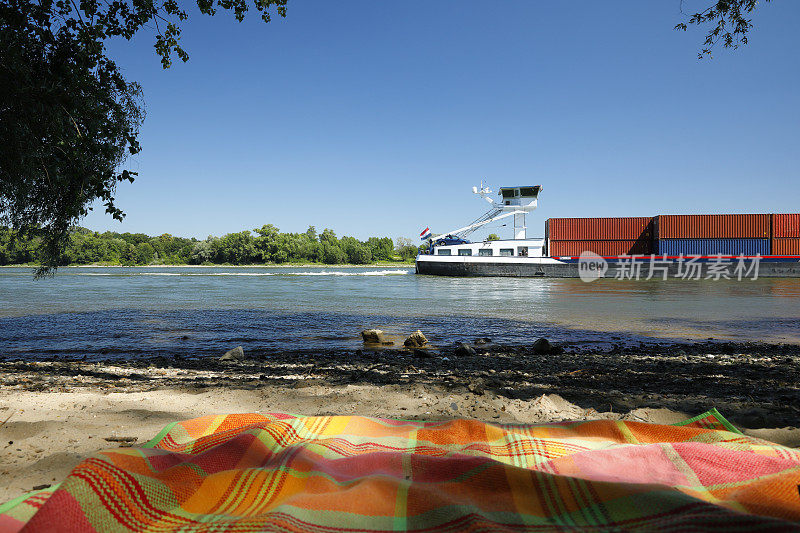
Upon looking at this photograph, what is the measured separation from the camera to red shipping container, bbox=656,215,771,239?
36.0m

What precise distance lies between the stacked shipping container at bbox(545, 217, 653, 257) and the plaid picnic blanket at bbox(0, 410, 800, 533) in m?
40.8

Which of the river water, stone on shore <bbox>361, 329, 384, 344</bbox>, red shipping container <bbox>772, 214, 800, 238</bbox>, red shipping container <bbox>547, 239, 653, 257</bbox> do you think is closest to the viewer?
stone on shore <bbox>361, 329, 384, 344</bbox>

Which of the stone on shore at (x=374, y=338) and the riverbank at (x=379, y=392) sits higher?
the riverbank at (x=379, y=392)

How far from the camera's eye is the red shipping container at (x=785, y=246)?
35.3 m

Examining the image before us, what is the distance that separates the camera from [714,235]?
36500 mm

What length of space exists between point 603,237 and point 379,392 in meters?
40.5

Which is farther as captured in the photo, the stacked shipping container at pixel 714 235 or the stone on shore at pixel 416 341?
the stacked shipping container at pixel 714 235

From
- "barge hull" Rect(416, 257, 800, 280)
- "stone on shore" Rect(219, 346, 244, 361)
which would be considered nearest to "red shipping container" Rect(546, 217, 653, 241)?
"barge hull" Rect(416, 257, 800, 280)

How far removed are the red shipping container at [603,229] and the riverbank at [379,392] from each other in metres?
34.7

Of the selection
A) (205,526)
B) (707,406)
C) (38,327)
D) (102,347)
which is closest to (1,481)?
(205,526)

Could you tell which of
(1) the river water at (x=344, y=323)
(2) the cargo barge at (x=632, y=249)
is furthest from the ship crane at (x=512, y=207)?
(1) the river water at (x=344, y=323)

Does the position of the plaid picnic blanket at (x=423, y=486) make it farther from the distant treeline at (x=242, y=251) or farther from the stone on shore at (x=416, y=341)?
the distant treeline at (x=242, y=251)

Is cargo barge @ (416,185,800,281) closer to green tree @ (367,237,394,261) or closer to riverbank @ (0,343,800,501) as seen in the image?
riverbank @ (0,343,800,501)

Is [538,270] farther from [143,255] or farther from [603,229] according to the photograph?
[143,255]
